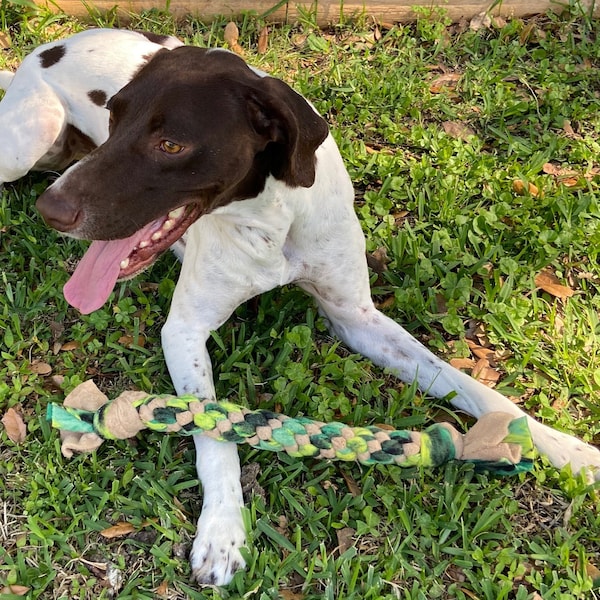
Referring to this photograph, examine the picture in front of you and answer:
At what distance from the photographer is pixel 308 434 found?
2928 mm

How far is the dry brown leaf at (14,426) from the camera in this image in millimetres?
3172

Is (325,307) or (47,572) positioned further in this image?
(325,307)

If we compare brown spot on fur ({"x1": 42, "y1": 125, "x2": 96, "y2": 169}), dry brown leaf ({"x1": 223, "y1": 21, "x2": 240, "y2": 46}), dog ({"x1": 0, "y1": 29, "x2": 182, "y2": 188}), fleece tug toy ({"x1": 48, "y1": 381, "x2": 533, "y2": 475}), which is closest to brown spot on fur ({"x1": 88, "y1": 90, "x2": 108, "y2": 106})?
dog ({"x1": 0, "y1": 29, "x2": 182, "y2": 188})

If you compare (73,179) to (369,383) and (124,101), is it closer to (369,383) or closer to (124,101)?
(124,101)

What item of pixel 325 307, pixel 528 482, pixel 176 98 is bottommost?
pixel 528 482

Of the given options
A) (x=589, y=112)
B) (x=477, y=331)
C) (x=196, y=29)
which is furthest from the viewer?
(x=196, y=29)

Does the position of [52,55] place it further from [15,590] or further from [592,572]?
[592,572]

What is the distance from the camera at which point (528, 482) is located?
3055mm

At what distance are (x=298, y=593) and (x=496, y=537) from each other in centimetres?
79

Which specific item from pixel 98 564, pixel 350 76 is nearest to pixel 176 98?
pixel 98 564

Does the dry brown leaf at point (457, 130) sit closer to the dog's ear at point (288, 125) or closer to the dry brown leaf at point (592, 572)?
the dog's ear at point (288, 125)

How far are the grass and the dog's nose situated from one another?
41.2 inches

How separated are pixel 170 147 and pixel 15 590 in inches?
67.6

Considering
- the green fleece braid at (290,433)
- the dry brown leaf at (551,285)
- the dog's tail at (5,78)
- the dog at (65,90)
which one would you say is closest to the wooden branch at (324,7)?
the dog's tail at (5,78)
